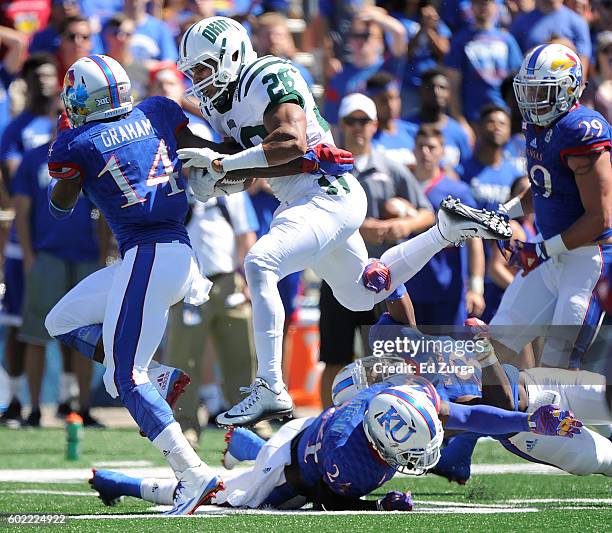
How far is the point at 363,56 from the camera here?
11.6 metres

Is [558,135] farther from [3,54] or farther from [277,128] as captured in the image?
[3,54]

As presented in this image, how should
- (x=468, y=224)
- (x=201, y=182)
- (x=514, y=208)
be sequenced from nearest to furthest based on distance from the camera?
(x=201, y=182) < (x=468, y=224) < (x=514, y=208)

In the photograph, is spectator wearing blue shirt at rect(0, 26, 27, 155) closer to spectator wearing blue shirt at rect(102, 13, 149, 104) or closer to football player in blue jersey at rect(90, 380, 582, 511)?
spectator wearing blue shirt at rect(102, 13, 149, 104)

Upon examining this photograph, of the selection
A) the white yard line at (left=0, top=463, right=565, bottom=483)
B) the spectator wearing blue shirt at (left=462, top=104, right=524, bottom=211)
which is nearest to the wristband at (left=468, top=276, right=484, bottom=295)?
the spectator wearing blue shirt at (left=462, top=104, right=524, bottom=211)

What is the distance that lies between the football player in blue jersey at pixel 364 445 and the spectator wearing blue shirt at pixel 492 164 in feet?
14.0

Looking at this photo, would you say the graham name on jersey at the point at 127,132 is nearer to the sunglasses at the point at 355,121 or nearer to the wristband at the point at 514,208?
the wristband at the point at 514,208

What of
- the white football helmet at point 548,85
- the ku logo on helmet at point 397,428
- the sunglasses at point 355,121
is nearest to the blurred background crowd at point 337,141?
the sunglasses at point 355,121

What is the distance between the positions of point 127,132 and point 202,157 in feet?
1.18

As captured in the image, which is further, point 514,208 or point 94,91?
point 514,208

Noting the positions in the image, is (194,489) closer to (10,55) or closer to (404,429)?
(404,429)

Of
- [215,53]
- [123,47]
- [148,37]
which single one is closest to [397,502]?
[215,53]

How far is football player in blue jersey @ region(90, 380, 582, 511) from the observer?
5609mm

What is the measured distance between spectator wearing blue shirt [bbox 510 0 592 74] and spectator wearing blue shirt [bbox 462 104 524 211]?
5.66ft

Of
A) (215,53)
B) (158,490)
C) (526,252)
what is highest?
(215,53)
